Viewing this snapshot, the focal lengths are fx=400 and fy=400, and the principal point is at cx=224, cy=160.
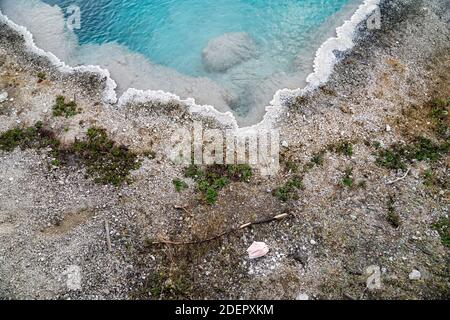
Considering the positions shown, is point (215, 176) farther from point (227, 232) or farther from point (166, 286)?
point (166, 286)

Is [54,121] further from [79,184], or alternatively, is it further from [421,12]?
[421,12]

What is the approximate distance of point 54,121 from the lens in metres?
20.7

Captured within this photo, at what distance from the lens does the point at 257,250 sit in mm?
16078

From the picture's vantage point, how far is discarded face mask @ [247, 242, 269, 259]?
1603cm

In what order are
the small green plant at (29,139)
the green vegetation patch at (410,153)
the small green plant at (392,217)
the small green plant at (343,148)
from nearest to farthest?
1. the small green plant at (392,217)
2. the green vegetation patch at (410,153)
3. the small green plant at (343,148)
4. the small green plant at (29,139)

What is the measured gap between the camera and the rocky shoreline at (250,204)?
15.6m

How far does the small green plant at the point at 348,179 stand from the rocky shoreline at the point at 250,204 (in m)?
0.05

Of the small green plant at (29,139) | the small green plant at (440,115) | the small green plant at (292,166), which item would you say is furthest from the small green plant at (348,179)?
the small green plant at (29,139)

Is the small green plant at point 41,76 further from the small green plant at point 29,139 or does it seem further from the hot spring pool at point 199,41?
the small green plant at point 29,139

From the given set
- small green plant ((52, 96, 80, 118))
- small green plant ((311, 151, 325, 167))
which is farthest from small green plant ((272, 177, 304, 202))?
small green plant ((52, 96, 80, 118))

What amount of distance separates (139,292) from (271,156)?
8516 mm

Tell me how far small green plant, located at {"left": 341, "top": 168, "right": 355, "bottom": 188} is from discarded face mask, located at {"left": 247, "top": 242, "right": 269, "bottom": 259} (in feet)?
15.9

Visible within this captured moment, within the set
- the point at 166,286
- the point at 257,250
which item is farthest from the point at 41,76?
the point at 257,250
